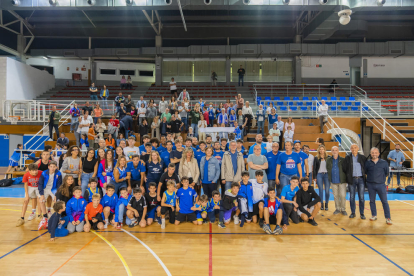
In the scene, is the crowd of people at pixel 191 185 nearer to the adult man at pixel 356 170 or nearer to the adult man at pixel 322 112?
the adult man at pixel 356 170

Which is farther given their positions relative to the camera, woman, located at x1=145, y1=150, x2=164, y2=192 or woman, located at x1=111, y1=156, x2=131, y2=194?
woman, located at x1=145, y1=150, x2=164, y2=192

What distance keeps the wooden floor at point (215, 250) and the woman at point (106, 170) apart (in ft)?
3.95

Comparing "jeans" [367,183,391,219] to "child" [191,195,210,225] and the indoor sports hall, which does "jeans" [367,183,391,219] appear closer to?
the indoor sports hall

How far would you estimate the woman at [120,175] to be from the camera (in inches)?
288

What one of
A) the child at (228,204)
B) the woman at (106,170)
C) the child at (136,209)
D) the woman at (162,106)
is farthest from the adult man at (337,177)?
the woman at (162,106)

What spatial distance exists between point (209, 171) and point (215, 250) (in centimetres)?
234

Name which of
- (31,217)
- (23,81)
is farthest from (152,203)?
(23,81)

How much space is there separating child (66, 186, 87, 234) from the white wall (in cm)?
1630

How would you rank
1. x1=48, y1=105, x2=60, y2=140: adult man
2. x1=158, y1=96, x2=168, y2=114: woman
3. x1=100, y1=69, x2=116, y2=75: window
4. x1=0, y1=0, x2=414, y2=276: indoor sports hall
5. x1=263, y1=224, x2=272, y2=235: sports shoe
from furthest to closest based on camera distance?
x1=100, y1=69, x2=116, y2=75: window, x1=158, y1=96, x2=168, y2=114: woman, x1=48, y1=105, x2=60, y2=140: adult man, x1=263, y1=224, x2=272, y2=235: sports shoe, x1=0, y1=0, x2=414, y2=276: indoor sports hall

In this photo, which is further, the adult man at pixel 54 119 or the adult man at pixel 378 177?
the adult man at pixel 54 119

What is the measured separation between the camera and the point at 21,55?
25000mm

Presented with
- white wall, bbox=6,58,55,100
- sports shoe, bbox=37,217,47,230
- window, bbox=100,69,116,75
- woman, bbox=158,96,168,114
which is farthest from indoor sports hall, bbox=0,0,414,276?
woman, bbox=158,96,168,114

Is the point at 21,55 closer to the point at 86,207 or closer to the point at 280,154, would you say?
the point at 86,207

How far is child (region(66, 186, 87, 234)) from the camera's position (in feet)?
21.0
